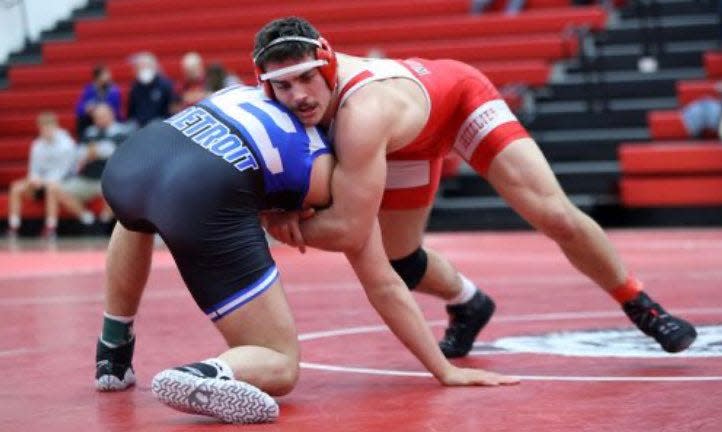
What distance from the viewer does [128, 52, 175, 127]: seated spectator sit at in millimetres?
14422

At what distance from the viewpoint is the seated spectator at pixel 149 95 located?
47.3 ft

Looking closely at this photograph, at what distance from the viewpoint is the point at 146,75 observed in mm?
14492

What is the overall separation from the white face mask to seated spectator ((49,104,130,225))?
482 mm

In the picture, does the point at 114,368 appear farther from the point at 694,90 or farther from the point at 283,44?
the point at 694,90

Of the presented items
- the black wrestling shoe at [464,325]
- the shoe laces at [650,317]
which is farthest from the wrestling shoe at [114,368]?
the shoe laces at [650,317]

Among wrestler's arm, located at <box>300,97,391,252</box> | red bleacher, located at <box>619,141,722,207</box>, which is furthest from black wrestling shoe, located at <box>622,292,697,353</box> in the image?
red bleacher, located at <box>619,141,722,207</box>

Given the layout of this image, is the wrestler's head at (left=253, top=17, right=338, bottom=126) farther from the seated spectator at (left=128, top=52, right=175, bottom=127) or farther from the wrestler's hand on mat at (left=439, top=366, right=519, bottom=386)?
the seated spectator at (left=128, top=52, right=175, bottom=127)

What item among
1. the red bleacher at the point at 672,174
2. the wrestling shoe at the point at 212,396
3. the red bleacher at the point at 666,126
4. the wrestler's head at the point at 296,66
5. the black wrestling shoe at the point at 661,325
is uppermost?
the wrestler's head at the point at 296,66

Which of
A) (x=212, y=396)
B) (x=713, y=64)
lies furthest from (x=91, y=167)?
(x=212, y=396)

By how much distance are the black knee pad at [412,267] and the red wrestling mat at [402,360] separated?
26cm

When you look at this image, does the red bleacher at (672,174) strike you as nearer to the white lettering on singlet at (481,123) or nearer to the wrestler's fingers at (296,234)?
the white lettering on singlet at (481,123)

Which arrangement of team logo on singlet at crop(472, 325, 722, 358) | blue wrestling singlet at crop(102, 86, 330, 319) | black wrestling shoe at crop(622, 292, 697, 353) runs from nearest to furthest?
blue wrestling singlet at crop(102, 86, 330, 319) < black wrestling shoe at crop(622, 292, 697, 353) < team logo on singlet at crop(472, 325, 722, 358)

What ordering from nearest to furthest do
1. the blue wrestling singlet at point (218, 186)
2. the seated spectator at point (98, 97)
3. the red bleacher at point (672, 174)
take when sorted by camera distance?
the blue wrestling singlet at point (218, 186) < the red bleacher at point (672, 174) < the seated spectator at point (98, 97)

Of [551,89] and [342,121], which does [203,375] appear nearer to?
[342,121]
